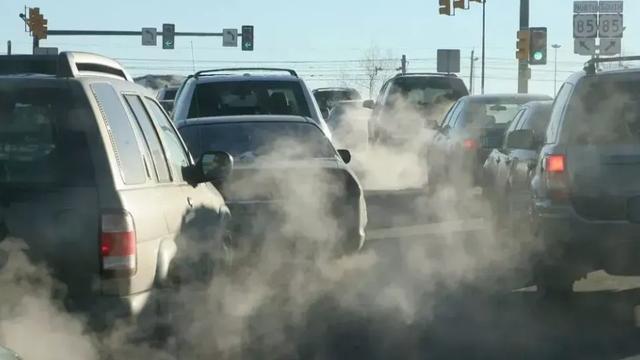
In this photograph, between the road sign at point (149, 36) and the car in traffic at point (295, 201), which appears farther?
the road sign at point (149, 36)

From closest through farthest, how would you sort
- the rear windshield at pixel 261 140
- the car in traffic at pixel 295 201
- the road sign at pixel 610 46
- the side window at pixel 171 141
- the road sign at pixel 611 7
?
the side window at pixel 171 141 → the car in traffic at pixel 295 201 → the rear windshield at pixel 261 140 → the road sign at pixel 610 46 → the road sign at pixel 611 7

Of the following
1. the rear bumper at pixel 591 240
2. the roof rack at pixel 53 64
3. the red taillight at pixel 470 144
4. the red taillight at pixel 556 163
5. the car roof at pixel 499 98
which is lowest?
the rear bumper at pixel 591 240

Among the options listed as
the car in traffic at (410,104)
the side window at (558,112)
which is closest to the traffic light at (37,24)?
the car in traffic at (410,104)

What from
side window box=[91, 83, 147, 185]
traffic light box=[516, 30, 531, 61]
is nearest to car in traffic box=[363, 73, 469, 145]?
traffic light box=[516, 30, 531, 61]

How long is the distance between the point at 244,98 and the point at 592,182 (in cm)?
652

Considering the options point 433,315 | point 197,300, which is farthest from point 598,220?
point 197,300

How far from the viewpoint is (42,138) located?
216 inches

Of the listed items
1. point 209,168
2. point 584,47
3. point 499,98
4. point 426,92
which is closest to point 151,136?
point 209,168

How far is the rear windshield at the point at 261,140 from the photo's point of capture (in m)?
10.0

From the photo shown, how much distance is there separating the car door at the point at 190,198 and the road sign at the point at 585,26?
2013 centimetres

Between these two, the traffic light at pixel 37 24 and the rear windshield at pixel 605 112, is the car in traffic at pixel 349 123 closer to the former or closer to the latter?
the traffic light at pixel 37 24

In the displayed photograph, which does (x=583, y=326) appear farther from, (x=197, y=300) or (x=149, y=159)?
(x=149, y=159)

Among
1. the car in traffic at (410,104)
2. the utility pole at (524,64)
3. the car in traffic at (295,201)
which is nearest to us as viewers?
the car in traffic at (295,201)

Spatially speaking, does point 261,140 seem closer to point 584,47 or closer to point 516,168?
point 516,168
